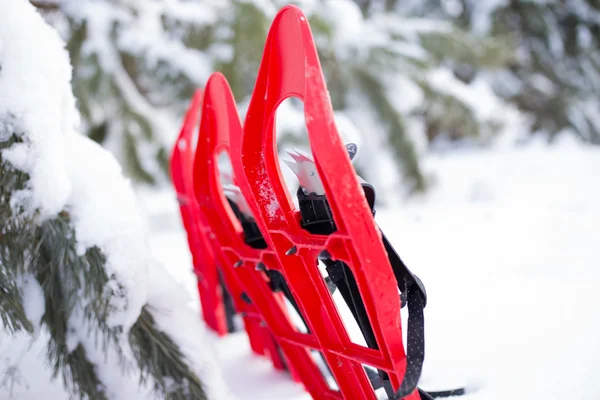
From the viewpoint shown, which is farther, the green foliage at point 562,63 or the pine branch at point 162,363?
the green foliage at point 562,63

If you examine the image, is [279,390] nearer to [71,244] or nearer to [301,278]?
[301,278]

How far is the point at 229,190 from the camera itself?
130 centimetres

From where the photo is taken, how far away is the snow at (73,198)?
2.79ft

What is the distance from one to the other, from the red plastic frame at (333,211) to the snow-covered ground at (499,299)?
0.37 m

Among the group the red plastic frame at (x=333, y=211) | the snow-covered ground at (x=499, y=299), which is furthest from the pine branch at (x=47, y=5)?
the red plastic frame at (x=333, y=211)

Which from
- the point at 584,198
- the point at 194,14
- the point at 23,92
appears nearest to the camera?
the point at 23,92

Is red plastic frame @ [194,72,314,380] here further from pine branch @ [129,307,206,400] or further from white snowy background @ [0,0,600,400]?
pine branch @ [129,307,206,400]

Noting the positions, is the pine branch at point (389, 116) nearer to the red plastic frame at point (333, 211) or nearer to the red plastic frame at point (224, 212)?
the red plastic frame at point (224, 212)

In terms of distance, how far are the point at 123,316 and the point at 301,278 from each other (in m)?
0.34

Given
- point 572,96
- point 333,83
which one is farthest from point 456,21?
point 333,83

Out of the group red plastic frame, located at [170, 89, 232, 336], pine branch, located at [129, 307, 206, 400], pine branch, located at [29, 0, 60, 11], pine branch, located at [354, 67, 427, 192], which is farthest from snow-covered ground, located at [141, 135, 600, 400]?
pine branch, located at [29, 0, 60, 11]

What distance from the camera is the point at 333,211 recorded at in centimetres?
80

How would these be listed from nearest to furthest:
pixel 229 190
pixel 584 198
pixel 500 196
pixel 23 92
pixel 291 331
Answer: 1. pixel 23 92
2. pixel 291 331
3. pixel 229 190
4. pixel 584 198
5. pixel 500 196

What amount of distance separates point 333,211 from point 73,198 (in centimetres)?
50
